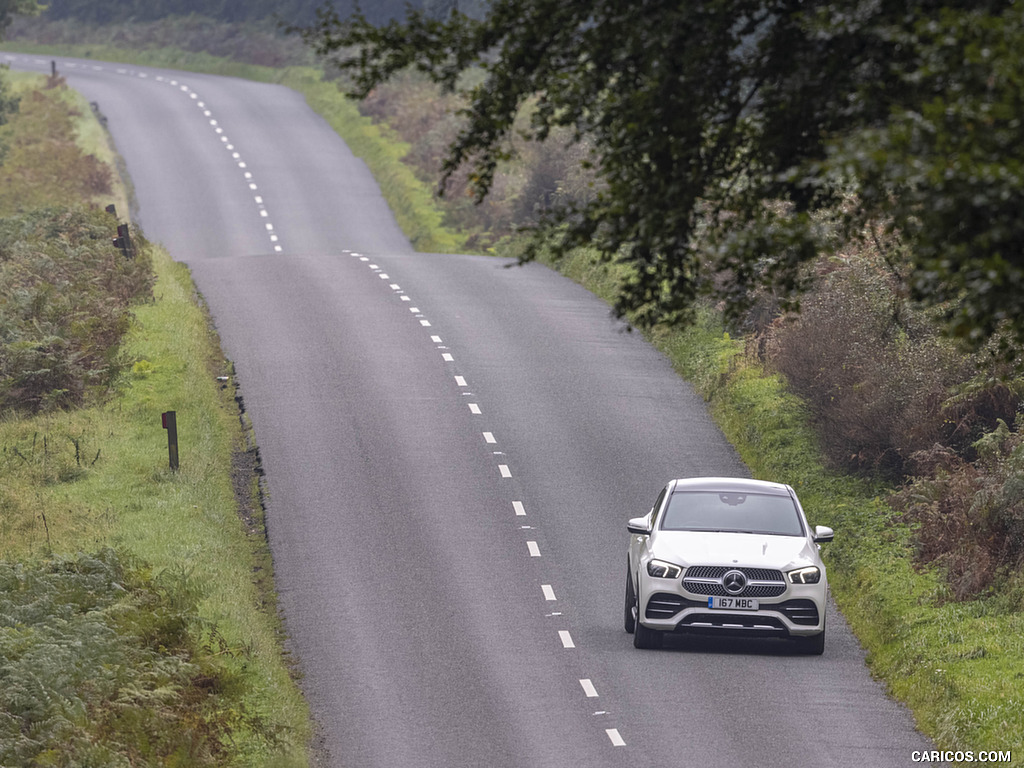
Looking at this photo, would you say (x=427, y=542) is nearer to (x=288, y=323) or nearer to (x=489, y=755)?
(x=489, y=755)

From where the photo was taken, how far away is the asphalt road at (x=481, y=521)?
47.1ft

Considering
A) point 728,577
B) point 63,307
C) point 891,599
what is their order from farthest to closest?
point 63,307, point 891,599, point 728,577

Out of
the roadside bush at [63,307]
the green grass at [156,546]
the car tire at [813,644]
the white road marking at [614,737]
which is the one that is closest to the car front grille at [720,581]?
the car tire at [813,644]

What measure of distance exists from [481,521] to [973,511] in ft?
22.3

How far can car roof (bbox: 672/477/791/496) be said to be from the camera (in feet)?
56.8

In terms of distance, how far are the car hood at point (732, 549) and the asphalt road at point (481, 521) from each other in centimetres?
117

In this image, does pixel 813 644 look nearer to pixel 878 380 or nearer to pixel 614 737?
pixel 614 737

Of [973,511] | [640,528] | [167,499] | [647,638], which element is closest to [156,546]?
[167,499]

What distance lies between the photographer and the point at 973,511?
1838 centimetres

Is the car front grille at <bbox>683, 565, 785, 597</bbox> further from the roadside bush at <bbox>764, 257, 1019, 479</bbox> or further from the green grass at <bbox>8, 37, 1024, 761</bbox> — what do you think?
the roadside bush at <bbox>764, 257, 1019, 479</bbox>

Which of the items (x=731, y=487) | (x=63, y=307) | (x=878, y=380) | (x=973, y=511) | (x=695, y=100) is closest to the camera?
(x=695, y=100)

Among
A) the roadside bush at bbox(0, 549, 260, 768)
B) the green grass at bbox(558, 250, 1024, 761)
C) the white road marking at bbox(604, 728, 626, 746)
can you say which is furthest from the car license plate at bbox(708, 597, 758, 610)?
the roadside bush at bbox(0, 549, 260, 768)

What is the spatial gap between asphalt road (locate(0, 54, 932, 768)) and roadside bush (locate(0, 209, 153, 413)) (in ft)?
8.07

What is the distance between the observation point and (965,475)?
19.6 metres
